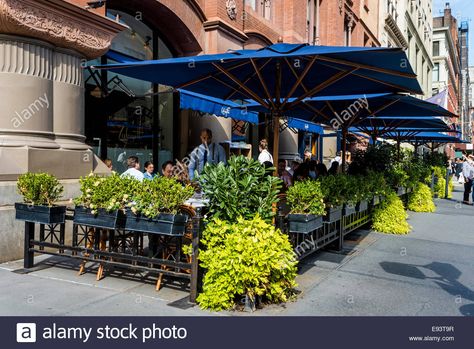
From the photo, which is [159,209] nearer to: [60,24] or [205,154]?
[205,154]

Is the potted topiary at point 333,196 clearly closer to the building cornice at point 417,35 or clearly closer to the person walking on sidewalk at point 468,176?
the person walking on sidewalk at point 468,176

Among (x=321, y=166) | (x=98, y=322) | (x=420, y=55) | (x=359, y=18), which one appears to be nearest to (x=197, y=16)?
(x=321, y=166)

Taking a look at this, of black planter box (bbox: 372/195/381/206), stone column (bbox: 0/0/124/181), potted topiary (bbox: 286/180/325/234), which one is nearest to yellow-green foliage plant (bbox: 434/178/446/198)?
black planter box (bbox: 372/195/381/206)

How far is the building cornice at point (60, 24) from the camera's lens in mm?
6160

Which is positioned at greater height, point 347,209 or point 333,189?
point 333,189

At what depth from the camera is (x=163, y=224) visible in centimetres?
450

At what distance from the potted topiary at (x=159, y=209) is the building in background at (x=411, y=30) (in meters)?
21.9

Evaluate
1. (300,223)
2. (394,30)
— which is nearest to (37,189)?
(300,223)

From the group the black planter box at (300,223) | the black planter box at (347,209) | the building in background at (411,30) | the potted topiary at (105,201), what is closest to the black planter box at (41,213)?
the potted topiary at (105,201)

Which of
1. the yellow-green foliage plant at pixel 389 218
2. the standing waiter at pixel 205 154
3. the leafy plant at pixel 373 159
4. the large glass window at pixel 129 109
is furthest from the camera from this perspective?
the leafy plant at pixel 373 159

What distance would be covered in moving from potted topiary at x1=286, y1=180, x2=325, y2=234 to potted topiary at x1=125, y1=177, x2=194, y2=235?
126 cm

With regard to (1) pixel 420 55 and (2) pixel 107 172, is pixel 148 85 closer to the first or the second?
(2) pixel 107 172

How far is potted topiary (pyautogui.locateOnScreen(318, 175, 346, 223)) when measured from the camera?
588 cm

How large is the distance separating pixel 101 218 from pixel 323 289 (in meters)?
2.75
